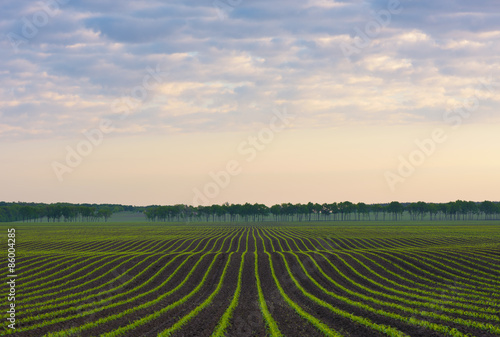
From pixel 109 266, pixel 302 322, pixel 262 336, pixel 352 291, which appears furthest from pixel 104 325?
pixel 109 266

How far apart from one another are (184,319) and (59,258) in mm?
32389

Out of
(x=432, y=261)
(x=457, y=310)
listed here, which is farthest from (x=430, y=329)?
(x=432, y=261)

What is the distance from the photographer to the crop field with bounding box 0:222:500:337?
19922 millimetres

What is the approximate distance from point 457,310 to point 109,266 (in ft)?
103

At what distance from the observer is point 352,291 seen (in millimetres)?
30047

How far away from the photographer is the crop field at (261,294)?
65.4 ft

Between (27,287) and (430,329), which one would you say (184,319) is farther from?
(27,287)

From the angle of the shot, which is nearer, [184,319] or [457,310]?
[184,319]

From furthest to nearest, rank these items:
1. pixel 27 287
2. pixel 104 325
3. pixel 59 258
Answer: pixel 59 258 < pixel 27 287 < pixel 104 325

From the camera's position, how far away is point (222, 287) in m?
32.2

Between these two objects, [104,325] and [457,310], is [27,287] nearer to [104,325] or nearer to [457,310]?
[104,325]

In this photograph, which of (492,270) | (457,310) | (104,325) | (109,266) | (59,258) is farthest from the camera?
(59,258)

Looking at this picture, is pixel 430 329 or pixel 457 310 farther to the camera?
pixel 457 310

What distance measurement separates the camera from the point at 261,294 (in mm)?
29266
